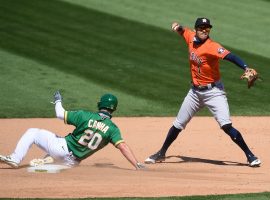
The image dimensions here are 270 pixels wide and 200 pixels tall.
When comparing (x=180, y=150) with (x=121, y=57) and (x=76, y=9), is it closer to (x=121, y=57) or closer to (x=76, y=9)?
(x=121, y=57)

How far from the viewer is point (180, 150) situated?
11828mm

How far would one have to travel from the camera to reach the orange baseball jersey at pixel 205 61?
1041 centimetres

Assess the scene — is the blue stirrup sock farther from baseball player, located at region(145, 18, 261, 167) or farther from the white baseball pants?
the white baseball pants

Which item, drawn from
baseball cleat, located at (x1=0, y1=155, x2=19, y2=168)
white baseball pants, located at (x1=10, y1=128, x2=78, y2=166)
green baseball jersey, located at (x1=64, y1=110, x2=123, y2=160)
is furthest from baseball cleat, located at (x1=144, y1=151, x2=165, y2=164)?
baseball cleat, located at (x1=0, y1=155, x2=19, y2=168)

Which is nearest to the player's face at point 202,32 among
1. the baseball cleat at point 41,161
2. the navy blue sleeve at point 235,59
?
the navy blue sleeve at point 235,59

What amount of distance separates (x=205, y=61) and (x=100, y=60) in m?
6.73

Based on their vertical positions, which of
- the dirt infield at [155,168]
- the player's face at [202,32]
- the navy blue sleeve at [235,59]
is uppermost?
the player's face at [202,32]

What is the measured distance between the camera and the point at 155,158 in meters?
11.0

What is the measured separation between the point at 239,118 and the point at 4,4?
927cm

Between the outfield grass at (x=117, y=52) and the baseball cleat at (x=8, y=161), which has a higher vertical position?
the outfield grass at (x=117, y=52)

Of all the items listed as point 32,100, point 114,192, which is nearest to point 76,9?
point 32,100

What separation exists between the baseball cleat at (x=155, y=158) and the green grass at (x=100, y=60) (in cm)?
280

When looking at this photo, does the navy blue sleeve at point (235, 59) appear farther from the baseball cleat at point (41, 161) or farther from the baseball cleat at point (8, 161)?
the baseball cleat at point (8, 161)

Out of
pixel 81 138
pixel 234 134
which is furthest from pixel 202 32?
pixel 81 138
